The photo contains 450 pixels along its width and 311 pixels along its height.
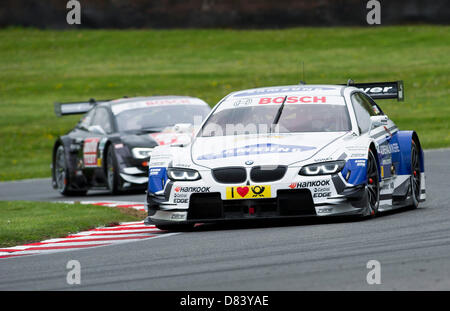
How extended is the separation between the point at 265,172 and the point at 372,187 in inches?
44.1

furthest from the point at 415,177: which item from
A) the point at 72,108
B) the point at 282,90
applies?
the point at 72,108

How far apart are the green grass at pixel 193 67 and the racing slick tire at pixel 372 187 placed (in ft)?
50.5

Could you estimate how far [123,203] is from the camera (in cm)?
1492

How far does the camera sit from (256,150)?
404 inches

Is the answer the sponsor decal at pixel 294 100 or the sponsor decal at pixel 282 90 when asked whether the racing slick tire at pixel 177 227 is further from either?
the sponsor decal at pixel 282 90

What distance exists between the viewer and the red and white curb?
32.7 feet

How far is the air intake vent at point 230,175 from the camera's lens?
10.1 metres

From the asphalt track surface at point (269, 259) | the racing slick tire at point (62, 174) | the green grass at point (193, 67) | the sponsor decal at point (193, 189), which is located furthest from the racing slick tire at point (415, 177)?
the green grass at point (193, 67)

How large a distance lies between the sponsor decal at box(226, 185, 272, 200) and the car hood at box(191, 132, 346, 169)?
233mm

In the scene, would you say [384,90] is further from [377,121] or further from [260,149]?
[260,149]

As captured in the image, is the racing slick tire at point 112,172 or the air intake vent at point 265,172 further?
the racing slick tire at point 112,172

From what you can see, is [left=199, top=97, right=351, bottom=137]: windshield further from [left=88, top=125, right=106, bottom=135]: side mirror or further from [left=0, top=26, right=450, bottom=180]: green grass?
[left=0, top=26, right=450, bottom=180]: green grass

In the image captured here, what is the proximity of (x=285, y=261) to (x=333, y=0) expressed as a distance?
114 ft
